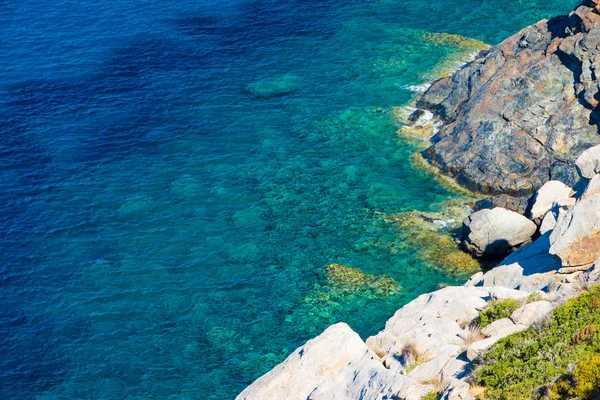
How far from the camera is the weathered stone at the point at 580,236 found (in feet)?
134

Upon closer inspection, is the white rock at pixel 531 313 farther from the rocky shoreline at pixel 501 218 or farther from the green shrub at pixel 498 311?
the green shrub at pixel 498 311

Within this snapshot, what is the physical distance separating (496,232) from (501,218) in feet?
4.44

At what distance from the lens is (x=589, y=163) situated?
4728 centimetres

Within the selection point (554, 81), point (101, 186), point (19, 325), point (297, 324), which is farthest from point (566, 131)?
point (19, 325)

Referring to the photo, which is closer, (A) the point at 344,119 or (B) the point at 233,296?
(B) the point at 233,296

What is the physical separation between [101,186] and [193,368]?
1184 inches

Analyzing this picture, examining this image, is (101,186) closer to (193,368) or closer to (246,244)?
(246,244)

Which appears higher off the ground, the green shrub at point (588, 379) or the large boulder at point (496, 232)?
the green shrub at point (588, 379)

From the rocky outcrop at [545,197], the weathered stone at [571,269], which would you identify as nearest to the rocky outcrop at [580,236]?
the weathered stone at [571,269]

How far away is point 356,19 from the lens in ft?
360

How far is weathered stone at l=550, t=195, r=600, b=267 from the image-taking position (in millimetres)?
40781

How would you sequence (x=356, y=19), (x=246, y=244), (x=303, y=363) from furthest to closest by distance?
(x=356, y=19), (x=246, y=244), (x=303, y=363)

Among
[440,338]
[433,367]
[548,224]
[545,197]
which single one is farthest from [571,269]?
[545,197]

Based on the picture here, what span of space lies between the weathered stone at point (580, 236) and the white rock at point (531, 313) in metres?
5.70
